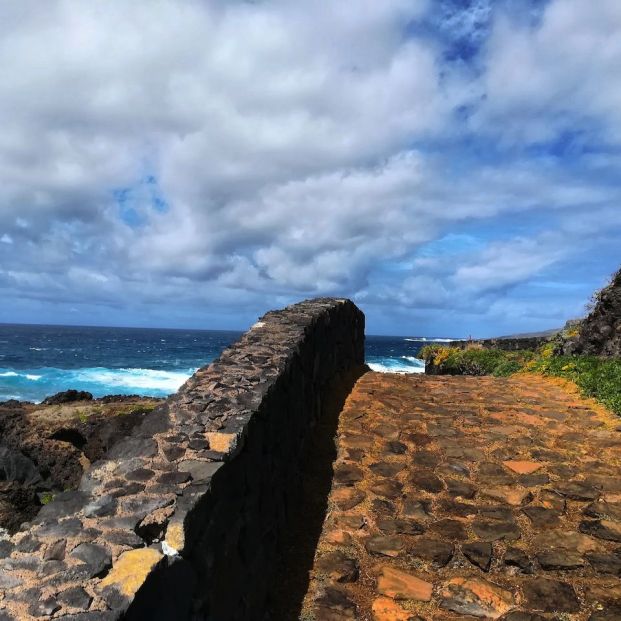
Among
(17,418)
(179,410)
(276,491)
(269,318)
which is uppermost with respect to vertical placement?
(269,318)

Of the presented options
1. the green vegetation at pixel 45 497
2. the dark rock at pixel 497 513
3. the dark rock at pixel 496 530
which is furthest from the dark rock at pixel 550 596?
the green vegetation at pixel 45 497

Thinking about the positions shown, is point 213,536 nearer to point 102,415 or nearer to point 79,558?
point 79,558

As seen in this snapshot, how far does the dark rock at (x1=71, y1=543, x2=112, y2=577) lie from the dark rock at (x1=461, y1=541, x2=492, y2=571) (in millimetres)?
2880

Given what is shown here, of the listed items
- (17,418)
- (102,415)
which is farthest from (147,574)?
(17,418)

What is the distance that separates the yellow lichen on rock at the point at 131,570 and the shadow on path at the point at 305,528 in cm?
163

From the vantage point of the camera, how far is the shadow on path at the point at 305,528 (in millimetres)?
4098

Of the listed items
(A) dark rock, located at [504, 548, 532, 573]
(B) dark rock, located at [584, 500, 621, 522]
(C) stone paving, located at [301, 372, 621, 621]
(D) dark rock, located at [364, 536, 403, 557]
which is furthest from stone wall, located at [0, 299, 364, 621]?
(B) dark rock, located at [584, 500, 621, 522]

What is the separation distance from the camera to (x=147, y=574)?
8.45ft

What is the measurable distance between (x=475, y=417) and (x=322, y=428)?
7.04 ft

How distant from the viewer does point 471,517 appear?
4934mm

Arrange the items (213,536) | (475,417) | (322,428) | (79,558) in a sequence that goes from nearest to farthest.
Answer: (79,558) < (213,536) < (322,428) < (475,417)

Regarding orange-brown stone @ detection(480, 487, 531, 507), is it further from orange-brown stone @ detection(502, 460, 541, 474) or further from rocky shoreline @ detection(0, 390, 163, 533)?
rocky shoreline @ detection(0, 390, 163, 533)

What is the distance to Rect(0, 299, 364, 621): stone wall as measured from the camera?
2531mm

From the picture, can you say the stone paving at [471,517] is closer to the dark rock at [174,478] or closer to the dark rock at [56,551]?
the dark rock at [174,478]
